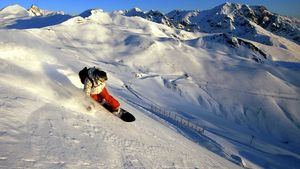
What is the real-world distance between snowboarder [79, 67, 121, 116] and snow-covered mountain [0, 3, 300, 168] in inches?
16.3

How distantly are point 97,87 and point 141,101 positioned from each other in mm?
27655

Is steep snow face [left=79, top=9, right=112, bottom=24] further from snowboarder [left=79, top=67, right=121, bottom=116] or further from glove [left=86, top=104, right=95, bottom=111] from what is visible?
glove [left=86, top=104, right=95, bottom=111]

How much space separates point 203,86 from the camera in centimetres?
7431

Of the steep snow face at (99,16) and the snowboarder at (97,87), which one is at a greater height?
the steep snow face at (99,16)

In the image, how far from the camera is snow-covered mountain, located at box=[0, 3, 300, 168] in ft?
25.4

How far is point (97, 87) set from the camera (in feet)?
36.8

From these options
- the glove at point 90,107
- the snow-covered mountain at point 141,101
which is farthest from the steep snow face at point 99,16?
the glove at point 90,107

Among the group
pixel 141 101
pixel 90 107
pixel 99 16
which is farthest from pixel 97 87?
pixel 99 16

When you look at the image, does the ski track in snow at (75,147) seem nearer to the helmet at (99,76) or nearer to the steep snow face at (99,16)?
the helmet at (99,76)

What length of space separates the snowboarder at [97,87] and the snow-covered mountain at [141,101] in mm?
413

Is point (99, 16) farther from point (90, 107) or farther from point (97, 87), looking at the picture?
point (90, 107)

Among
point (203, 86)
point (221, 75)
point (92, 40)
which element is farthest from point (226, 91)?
point (92, 40)

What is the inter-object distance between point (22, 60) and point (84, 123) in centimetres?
410

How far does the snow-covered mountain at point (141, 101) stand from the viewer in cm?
774
